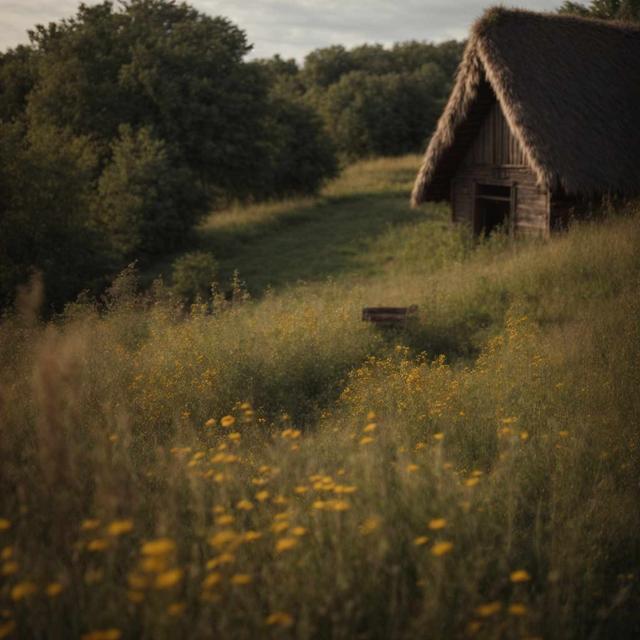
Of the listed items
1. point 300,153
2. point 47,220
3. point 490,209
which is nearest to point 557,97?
point 490,209

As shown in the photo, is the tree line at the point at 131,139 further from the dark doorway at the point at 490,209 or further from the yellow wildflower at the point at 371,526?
the yellow wildflower at the point at 371,526

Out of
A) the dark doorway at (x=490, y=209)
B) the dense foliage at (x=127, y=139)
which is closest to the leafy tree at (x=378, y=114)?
the dense foliage at (x=127, y=139)

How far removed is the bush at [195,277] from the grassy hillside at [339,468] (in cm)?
480

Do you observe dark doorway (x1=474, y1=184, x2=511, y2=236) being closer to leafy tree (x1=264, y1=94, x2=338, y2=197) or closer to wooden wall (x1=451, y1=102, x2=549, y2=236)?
wooden wall (x1=451, y1=102, x2=549, y2=236)

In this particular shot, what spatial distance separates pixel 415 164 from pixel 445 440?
30.0 meters

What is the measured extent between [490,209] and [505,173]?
300cm

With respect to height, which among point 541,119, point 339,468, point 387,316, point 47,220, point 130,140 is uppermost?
point 130,140

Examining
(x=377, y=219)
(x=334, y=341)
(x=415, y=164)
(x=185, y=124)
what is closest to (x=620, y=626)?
(x=334, y=341)

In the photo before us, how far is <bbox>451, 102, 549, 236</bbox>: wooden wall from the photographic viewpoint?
1248cm

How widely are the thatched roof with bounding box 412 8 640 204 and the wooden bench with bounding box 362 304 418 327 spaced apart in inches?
216

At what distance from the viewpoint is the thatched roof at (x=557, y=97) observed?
11.4 meters

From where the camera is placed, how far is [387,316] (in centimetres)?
781

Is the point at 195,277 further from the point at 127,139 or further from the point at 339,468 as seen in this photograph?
the point at 339,468

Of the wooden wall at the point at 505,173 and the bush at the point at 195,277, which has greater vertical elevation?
the wooden wall at the point at 505,173
